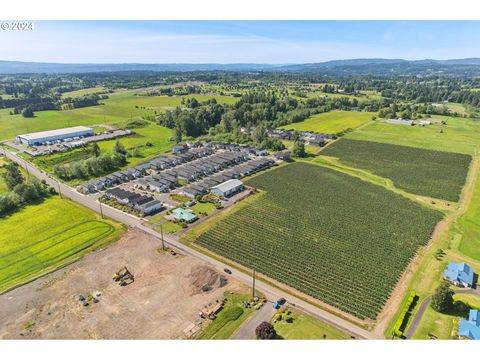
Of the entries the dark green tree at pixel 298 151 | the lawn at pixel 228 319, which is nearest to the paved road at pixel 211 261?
the lawn at pixel 228 319

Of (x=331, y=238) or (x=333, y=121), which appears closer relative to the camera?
(x=331, y=238)

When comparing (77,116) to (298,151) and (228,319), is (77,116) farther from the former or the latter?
(228,319)

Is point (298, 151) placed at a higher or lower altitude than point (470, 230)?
higher

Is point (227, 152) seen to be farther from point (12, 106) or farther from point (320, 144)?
point (12, 106)

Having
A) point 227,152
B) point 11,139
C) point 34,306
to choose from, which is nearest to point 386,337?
point 34,306

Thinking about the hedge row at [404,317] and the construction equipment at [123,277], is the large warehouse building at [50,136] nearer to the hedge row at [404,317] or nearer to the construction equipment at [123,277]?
the construction equipment at [123,277]

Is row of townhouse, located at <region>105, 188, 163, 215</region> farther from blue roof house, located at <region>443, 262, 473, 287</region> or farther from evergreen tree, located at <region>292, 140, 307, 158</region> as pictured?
blue roof house, located at <region>443, 262, 473, 287</region>

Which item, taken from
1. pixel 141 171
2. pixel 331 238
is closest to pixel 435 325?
pixel 331 238

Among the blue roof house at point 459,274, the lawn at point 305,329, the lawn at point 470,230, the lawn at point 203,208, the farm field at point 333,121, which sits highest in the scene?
the farm field at point 333,121
